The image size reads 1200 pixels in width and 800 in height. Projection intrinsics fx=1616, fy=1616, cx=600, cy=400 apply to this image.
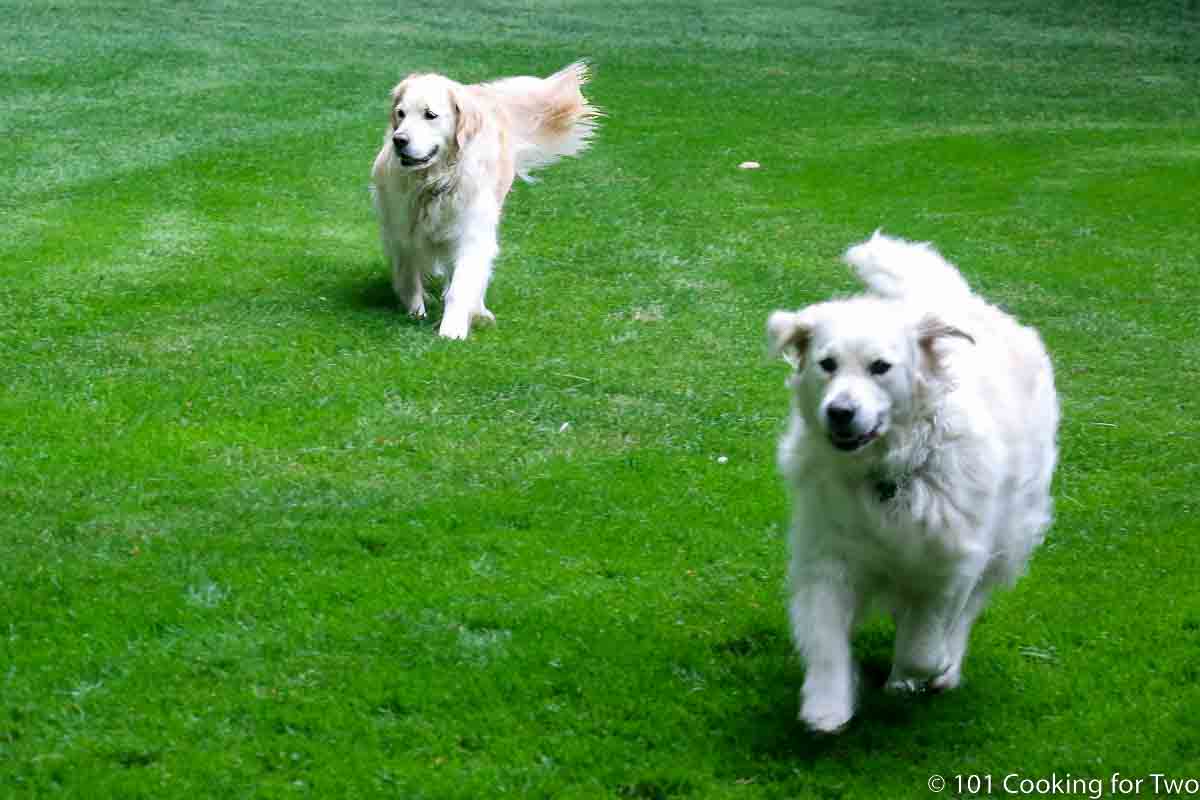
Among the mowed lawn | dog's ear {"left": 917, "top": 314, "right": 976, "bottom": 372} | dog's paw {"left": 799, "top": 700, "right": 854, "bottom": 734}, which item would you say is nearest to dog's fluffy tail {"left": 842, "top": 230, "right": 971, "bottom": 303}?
dog's ear {"left": 917, "top": 314, "right": 976, "bottom": 372}

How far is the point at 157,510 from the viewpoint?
20.8 feet

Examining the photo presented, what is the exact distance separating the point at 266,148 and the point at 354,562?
9057mm

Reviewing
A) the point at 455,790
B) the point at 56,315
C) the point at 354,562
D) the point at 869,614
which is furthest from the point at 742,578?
the point at 56,315

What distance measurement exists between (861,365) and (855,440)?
22 cm

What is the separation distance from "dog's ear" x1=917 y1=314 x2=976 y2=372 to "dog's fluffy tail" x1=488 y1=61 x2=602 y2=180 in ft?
24.0

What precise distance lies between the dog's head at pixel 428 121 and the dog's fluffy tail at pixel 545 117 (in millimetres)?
1903

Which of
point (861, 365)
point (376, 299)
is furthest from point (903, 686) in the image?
point (376, 299)

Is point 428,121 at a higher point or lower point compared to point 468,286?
higher

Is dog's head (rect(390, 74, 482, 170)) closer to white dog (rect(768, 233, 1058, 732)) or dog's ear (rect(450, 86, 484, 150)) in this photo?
dog's ear (rect(450, 86, 484, 150))

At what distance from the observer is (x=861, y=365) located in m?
4.54

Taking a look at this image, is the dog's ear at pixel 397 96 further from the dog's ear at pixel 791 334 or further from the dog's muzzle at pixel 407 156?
the dog's ear at pixel 791 334

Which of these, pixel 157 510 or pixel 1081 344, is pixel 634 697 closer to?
pixel 157 510

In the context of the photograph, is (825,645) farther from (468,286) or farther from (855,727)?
(468,286)

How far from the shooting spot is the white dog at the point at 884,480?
4.55 meters
